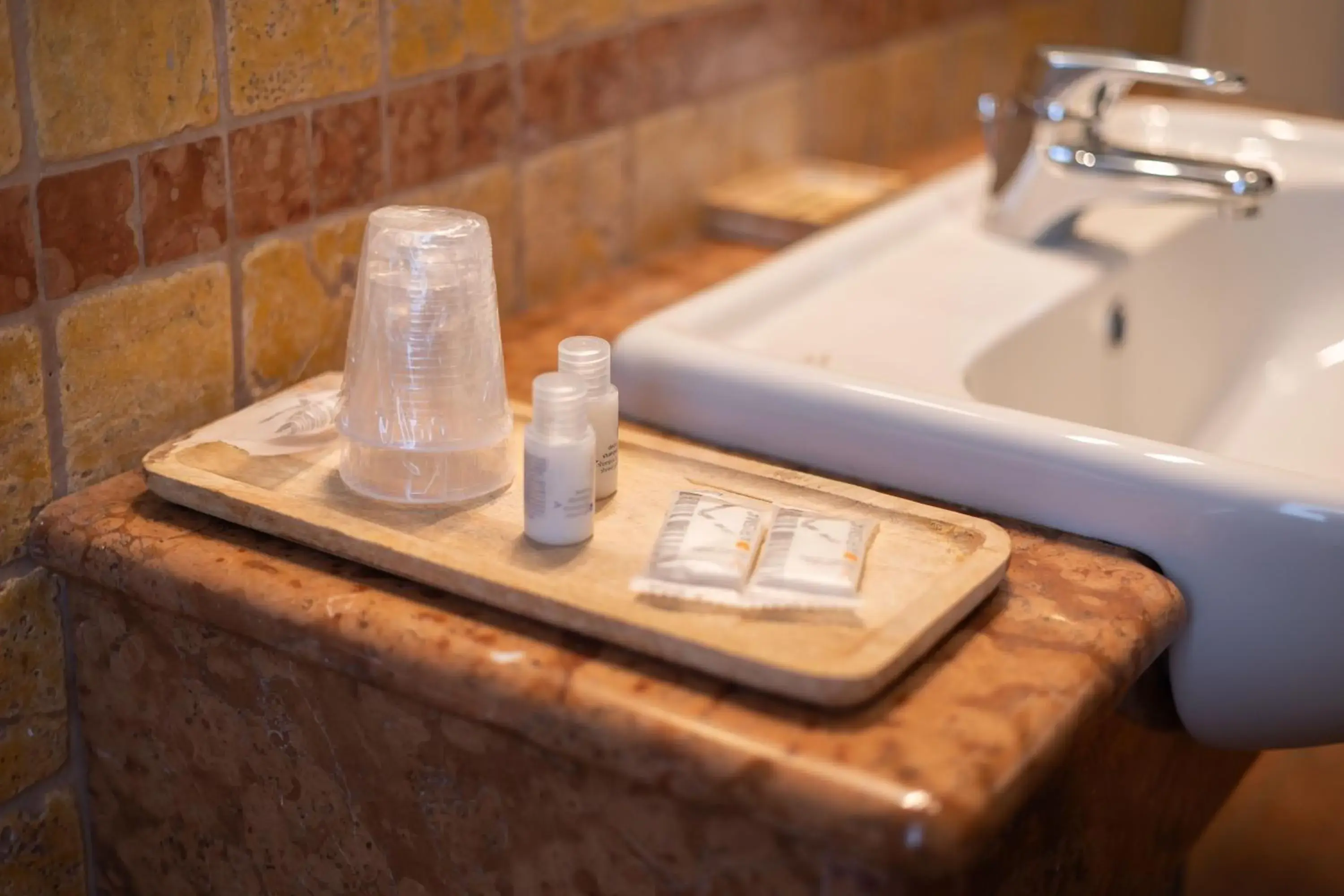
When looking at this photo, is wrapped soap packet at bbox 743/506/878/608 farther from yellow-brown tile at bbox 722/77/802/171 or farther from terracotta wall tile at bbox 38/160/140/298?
yellow-brown tile at bbox 722/77/802/171

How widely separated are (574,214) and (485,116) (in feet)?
0.42

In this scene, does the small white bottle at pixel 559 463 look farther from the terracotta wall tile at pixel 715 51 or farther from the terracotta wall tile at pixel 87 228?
the terracotta wall tile at pixel 715 51

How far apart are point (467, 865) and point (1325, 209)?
905 mm

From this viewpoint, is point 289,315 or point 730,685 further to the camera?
point 289,315

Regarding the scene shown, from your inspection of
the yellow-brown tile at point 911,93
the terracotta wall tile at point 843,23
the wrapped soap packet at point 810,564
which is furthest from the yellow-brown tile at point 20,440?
the yellow-brown tile at point 911,93

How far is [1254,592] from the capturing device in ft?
2.30

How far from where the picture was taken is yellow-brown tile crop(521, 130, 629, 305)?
104cm

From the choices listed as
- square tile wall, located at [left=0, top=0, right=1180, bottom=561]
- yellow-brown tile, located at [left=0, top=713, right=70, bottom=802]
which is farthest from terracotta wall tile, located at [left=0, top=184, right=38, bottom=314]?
yellow-brown tile, located at [left=0, top=713, right=70, bottom=802]

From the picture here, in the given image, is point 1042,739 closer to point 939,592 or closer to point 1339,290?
point 939,592

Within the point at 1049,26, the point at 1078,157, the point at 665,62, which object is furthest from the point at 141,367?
the point at 1049,26

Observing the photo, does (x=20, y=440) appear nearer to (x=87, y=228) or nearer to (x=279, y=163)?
(x=87, y=228)

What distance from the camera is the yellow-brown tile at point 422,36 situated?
34.6 inches

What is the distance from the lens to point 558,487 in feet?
2.17

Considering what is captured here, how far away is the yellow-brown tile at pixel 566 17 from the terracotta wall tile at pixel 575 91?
0.5 inches
